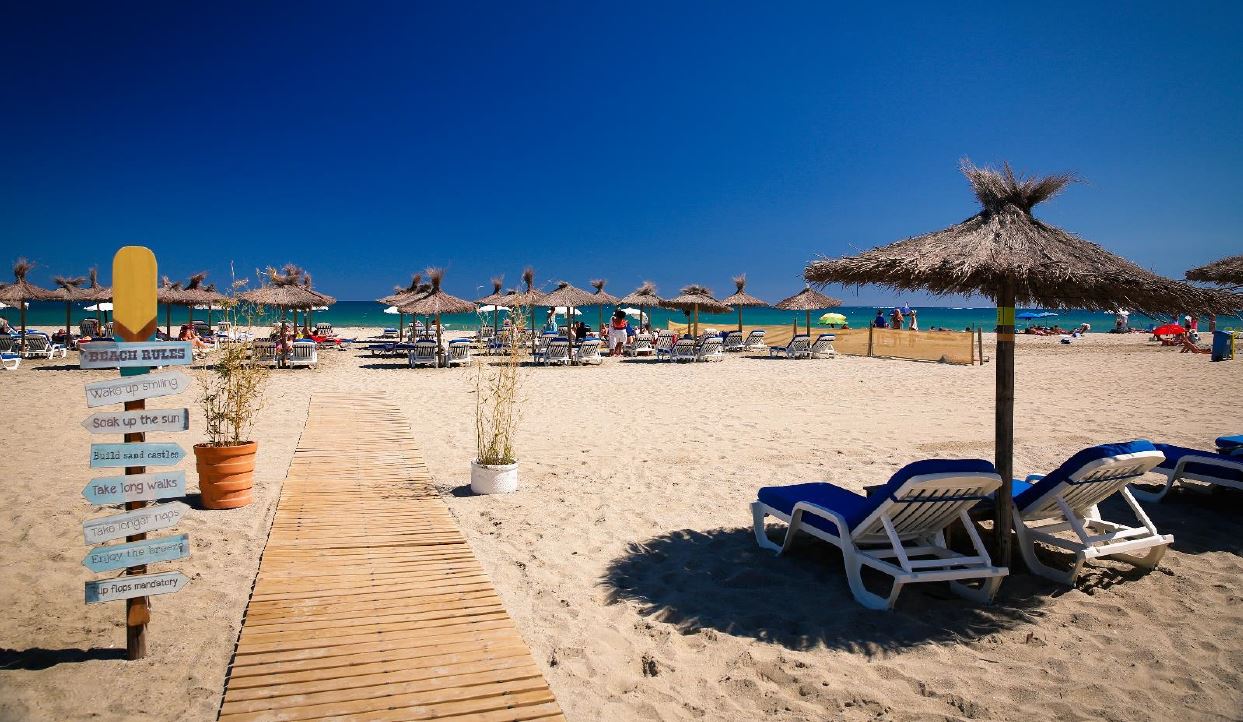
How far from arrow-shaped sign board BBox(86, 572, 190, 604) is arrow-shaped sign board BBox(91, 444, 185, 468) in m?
0.47

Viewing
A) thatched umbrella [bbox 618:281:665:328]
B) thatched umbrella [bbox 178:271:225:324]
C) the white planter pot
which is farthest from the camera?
thatched umbrella [bbox 618:281:665:328]

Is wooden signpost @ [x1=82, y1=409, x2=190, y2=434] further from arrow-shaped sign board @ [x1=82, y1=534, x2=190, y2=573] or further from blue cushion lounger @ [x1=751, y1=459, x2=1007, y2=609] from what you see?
blue cushion lounger @ [x1=751, y1=459, x2=1007, y2=609]

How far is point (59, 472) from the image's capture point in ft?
18.9

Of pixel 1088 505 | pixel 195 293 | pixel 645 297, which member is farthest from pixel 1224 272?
pixel 195 293

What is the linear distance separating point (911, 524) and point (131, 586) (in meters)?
3.61

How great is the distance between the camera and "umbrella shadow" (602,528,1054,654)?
3.25 metres

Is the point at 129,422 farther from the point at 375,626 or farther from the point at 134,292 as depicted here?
the point at 375,626

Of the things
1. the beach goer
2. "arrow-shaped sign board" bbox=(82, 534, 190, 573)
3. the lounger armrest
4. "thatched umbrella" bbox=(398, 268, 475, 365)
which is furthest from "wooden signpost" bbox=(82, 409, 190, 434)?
the beach goer

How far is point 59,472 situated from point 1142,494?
28.8ft

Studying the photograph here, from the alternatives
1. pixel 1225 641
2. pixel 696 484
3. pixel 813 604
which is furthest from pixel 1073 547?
pixel 696 484

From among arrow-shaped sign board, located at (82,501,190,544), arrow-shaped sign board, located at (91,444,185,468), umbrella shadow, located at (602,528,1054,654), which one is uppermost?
arrow-shaped sign board, located at (91,444,185,468)

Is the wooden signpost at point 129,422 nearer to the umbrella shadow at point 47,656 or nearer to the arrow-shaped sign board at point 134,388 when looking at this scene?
the arrow-shaped sign board at point 134,388

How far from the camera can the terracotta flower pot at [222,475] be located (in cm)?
486

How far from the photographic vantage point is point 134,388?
9.08 feet
